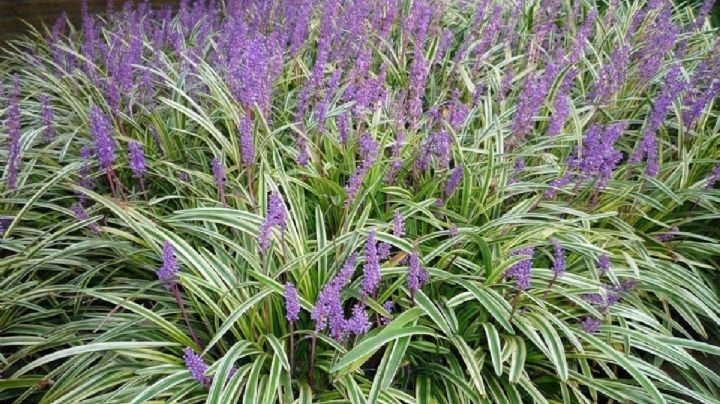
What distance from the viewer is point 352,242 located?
1979 mm

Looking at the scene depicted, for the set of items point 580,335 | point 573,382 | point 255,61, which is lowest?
point 573,382

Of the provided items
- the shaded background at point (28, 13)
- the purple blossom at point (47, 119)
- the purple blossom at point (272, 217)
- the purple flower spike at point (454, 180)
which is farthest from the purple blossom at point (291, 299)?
the shaded background at point (28, 13)

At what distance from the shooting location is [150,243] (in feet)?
6.24

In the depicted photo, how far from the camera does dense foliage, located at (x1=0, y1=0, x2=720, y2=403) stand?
1.81 m

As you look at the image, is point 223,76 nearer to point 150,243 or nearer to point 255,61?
point 255,61

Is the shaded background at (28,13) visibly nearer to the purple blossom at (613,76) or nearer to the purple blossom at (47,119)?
the purple blossom at (47,119)

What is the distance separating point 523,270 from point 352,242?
54cm

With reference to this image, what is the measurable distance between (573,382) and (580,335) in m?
0.16

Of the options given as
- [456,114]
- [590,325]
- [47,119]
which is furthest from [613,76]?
[47,119]

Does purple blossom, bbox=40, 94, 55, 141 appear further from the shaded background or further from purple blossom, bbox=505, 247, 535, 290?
the shaded background

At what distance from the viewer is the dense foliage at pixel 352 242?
1812mm

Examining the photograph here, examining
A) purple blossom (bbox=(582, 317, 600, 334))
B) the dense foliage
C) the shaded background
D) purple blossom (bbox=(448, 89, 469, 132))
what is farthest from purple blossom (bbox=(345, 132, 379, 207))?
the shaded background

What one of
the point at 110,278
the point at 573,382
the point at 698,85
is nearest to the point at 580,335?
the point at 573,382

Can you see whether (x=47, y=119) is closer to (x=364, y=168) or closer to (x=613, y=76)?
(x=364, y=168)
